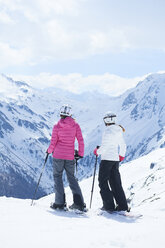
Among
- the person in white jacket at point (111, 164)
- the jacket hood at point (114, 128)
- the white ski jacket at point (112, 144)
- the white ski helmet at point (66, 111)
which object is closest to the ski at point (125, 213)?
the person in white jacket at point (111, 164)

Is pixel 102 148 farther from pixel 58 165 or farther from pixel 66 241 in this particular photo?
pixel 66 241

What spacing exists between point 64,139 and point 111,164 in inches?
76.3

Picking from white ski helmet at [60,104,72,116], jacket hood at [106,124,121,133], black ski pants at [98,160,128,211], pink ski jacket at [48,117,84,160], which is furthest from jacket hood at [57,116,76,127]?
black ski pants at [98,160,128,211]

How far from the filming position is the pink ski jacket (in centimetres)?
1125

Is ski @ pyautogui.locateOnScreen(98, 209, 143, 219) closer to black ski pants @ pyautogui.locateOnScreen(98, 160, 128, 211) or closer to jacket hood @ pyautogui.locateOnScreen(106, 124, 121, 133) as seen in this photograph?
black ski pants @ pyautogui.locateOnScreen(98, 160, 128, 211)

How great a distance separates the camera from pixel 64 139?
11297 mm

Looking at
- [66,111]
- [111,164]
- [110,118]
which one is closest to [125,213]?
[111,164]

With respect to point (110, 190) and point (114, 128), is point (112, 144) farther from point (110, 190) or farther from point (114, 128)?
point (110, 190)

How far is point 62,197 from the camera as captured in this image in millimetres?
11445

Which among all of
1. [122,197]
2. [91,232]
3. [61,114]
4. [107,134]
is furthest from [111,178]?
[91,232]

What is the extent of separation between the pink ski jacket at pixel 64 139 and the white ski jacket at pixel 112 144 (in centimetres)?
94

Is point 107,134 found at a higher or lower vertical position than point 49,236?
higher

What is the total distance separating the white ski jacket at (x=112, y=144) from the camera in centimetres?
1102

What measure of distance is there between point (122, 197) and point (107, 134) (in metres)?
2.33
